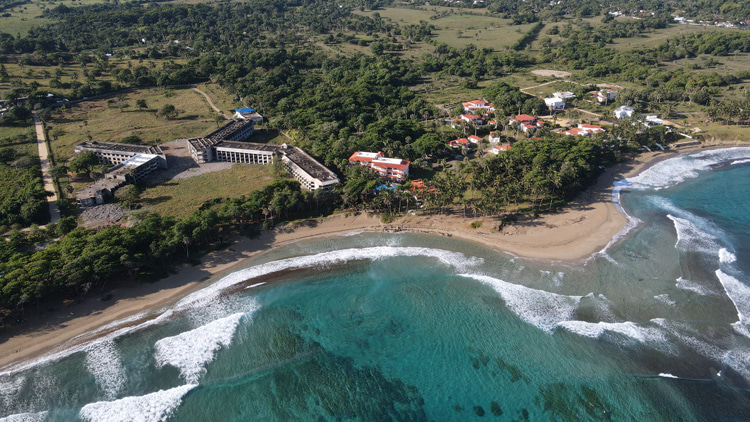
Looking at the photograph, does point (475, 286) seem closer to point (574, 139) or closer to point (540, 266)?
point (540, 266)

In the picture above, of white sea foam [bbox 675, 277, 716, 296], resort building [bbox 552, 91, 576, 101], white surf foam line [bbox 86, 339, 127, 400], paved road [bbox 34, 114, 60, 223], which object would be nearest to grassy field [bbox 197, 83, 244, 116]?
paved road [bbox 34, 114, 60, 223]

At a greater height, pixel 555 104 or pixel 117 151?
pixel 555 104

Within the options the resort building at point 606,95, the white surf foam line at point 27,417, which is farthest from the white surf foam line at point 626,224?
the white surf foam line at point 27,417

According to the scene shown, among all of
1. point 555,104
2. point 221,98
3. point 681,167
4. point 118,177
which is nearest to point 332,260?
point 118,177

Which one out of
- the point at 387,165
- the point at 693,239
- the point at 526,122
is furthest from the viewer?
the point at 526,122

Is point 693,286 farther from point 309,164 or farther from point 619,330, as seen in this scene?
point 309,164

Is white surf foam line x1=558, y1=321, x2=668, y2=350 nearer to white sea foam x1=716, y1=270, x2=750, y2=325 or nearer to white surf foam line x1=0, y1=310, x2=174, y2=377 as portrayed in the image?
white sea foam x1=716, y1=270, x2=750, y2=325

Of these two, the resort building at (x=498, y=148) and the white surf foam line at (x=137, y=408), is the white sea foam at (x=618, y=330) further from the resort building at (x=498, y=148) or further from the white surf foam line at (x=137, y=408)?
the resort building at (x=498, y=148)
